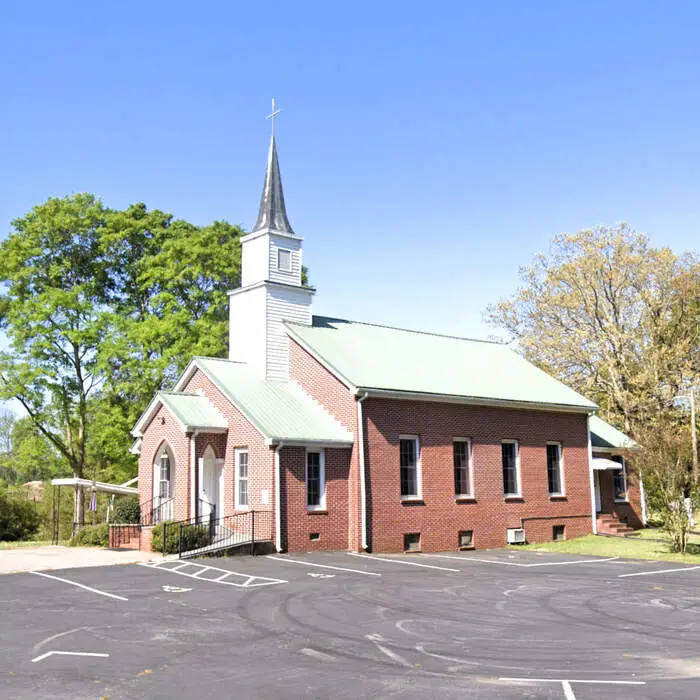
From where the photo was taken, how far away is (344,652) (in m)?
10.7

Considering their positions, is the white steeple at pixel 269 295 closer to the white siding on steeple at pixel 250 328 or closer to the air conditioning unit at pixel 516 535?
the white siding on steeple at pixel 250 328

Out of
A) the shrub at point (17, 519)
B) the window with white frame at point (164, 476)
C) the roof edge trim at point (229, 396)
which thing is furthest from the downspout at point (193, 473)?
the shrub at point (17, 519)

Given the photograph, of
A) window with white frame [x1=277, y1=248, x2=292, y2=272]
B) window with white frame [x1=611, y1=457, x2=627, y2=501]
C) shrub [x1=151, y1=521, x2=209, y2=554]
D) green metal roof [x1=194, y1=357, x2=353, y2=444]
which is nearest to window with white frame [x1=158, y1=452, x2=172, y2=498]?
green metal roof [x1=194, y1=357, x2=353, y2=444]

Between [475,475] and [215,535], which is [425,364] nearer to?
[475,475]

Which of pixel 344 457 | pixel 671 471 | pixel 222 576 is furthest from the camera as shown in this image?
pixel 344 457

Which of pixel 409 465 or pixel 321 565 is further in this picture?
pixel 409 465

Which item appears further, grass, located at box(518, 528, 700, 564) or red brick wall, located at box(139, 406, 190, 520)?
red brick wall, located at box(139, 406, 190, 520)

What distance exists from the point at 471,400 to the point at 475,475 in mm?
2569

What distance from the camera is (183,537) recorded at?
22422 mm

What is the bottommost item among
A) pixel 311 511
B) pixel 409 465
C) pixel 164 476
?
pixel 311 511

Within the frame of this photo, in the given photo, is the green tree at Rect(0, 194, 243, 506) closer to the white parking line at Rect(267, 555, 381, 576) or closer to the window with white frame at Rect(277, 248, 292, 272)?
the window with white frame at Rect(277, 248, 292, 272)

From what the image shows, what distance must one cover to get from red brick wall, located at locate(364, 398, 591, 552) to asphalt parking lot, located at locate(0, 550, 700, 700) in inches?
195

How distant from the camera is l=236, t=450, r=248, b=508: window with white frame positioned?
24625 millimetres

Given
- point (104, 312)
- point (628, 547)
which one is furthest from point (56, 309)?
point (628, 547)
